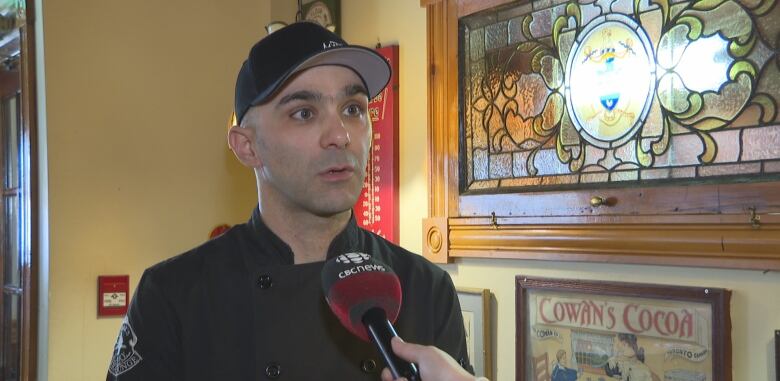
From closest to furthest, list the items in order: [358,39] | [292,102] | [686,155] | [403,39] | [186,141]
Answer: [292,102]
[686,155]
[403,39]
[358,39]
[186,141]

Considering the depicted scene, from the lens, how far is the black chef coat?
3.67 ft

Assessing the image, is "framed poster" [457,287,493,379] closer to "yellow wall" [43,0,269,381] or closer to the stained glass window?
the stained glass window

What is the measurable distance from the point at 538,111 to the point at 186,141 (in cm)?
149

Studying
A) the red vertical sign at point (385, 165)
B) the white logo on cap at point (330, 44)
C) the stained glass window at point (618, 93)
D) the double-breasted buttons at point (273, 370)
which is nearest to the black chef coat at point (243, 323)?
the double-breasted buttons at point (273, 370)

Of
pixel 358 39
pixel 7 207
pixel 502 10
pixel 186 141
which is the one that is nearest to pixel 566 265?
pixel 502 10

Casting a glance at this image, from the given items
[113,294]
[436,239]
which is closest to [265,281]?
[436,239]

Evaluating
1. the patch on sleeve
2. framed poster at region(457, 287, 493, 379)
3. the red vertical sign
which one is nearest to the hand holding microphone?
the patch on sleeve

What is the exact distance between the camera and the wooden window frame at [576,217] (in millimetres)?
1480

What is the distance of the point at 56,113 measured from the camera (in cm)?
249

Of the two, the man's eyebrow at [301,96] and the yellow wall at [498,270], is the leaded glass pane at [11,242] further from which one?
the man's eyebrow at [301,96]

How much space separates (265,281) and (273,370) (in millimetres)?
145

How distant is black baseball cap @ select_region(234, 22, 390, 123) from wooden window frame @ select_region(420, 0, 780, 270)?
786 mm

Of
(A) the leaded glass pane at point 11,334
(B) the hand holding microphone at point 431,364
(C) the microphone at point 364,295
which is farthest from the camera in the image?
(A) the leaded glass pane at point 11,334

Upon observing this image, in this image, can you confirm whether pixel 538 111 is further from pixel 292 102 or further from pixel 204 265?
pixel 204 265
